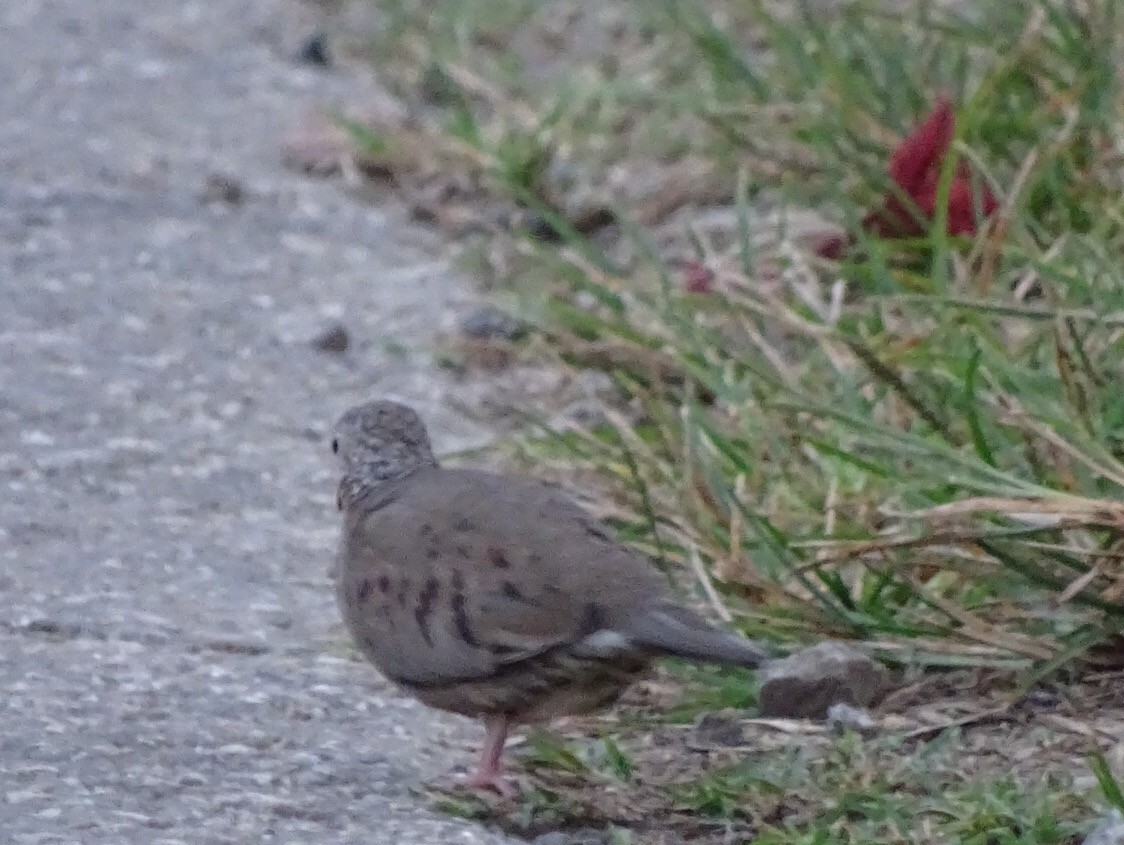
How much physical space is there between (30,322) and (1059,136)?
2.12 metres

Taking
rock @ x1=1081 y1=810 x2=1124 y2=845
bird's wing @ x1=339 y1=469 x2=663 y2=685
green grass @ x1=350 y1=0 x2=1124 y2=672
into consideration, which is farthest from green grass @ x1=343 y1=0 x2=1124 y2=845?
bird's wing @ x1=339 y1=469 x2=663 y2=685

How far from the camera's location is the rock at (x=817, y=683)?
11.4 ft

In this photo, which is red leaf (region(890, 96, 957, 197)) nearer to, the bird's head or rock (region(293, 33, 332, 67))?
the bird's head

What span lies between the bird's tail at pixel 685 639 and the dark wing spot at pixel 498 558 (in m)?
0.18

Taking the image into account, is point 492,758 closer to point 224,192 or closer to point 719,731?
point 719,731

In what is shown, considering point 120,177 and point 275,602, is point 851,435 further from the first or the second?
point 120,177

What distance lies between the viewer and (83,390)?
503 cm

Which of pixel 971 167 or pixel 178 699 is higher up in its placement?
pixel 971 167

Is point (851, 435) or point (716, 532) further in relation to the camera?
point (851, 435)

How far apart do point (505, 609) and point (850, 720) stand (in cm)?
53

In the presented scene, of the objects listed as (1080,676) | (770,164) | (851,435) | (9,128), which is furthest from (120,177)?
(1080,676)

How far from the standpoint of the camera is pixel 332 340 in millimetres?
5465

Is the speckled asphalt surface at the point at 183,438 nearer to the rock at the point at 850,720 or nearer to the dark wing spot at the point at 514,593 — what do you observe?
the dark wing spot at the point at 514,593

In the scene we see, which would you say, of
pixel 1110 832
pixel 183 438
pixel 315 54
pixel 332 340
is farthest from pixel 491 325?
pixel 1110 832
